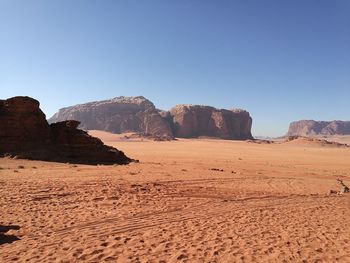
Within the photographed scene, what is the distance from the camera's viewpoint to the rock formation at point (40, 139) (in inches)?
954

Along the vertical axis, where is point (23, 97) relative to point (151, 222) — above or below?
above

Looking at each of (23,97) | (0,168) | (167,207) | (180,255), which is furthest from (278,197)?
(23,97)

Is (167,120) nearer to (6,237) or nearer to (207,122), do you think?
(207,122)

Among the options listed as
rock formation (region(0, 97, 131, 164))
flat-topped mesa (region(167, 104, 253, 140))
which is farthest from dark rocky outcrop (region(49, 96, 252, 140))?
rock formation (region(0, 97, 131, 164))

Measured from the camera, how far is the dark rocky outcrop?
123 m

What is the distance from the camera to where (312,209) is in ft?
37.9

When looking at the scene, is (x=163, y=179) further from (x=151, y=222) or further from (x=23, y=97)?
(x=23, y=97)

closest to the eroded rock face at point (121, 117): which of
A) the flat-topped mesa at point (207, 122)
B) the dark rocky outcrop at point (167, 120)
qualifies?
the dark rocky outcrop at point (167, 120)

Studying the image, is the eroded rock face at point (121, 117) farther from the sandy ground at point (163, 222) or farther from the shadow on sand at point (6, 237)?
the shadow on sand at point (6, 237)

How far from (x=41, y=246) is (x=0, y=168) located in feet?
44.4

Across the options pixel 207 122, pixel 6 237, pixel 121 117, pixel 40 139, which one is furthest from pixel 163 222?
pixel 121 117

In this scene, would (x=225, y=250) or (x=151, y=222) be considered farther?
(x=151, y=222)

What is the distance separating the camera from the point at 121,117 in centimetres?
13050

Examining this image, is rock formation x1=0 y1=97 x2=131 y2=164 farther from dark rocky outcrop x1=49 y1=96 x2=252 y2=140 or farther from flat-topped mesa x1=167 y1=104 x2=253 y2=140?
flat-topped mesa x1=167 y1=104 x2=253 y2=140
